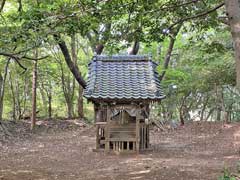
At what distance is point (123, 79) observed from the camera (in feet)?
41.2

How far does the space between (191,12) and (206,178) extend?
3458mm

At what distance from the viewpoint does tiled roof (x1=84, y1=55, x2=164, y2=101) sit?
1166 centimetres

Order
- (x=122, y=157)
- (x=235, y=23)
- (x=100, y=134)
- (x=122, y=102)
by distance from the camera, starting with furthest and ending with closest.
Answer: (x=100, y=134)
(x=122, y=102)
(x=122, y=157)
(x=235, y=23)

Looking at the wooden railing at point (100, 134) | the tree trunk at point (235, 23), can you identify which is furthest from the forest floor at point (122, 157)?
the tree trunk at point (235, 23)

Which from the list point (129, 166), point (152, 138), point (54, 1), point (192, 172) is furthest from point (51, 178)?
point (152, 138)

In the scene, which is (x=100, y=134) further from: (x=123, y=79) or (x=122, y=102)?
(x=123, y=79)

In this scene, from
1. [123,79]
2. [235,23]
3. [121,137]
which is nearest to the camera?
[235,23]

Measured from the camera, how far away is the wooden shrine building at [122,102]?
11742 millimetres

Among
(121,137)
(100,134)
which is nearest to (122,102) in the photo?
(121,137)

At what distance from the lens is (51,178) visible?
8.09 m

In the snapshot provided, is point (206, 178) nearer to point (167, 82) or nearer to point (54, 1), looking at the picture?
point (54, 1)

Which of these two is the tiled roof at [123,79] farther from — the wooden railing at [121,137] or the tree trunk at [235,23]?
the tree trunk at [235,23]

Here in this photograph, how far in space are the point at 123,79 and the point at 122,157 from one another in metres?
2.71

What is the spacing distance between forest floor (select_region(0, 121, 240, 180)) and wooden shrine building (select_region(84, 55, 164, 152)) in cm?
65
